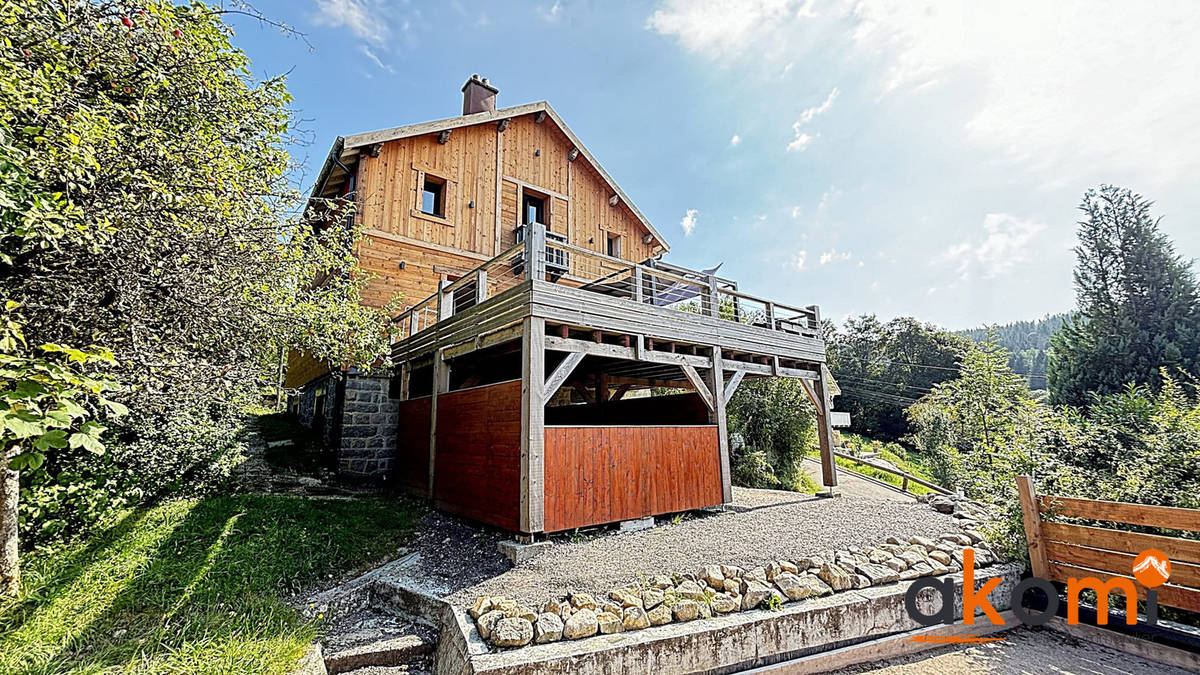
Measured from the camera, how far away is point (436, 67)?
8.58m

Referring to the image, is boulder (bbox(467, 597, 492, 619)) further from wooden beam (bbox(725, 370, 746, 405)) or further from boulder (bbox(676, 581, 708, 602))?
wooden beam (bbox(725, 370, 746, 405))

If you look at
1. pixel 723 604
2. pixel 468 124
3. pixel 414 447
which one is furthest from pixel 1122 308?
pixel 414 447

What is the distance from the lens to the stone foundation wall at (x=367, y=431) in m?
9.20

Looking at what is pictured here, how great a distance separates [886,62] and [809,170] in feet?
11.0

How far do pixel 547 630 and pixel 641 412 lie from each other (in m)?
6.40

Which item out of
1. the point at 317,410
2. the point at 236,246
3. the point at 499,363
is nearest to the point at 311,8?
the point at 236,246

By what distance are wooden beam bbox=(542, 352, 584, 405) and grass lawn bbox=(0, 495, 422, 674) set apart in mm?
2786

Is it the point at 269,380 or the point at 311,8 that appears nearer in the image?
the point at 311,8

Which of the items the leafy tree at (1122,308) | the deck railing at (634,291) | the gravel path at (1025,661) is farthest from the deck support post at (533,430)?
the leafy tree at (1122,308)

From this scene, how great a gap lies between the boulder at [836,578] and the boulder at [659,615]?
1.75 metres

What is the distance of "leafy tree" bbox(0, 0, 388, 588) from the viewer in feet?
9.66

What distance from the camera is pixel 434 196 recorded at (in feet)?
38.4

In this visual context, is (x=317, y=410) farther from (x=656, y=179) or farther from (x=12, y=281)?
(x=656, y=179)

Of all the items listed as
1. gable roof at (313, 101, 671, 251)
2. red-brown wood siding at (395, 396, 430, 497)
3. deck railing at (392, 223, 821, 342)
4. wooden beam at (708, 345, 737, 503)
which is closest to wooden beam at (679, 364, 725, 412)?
wooden beam at (708, 345, 737, 503)
